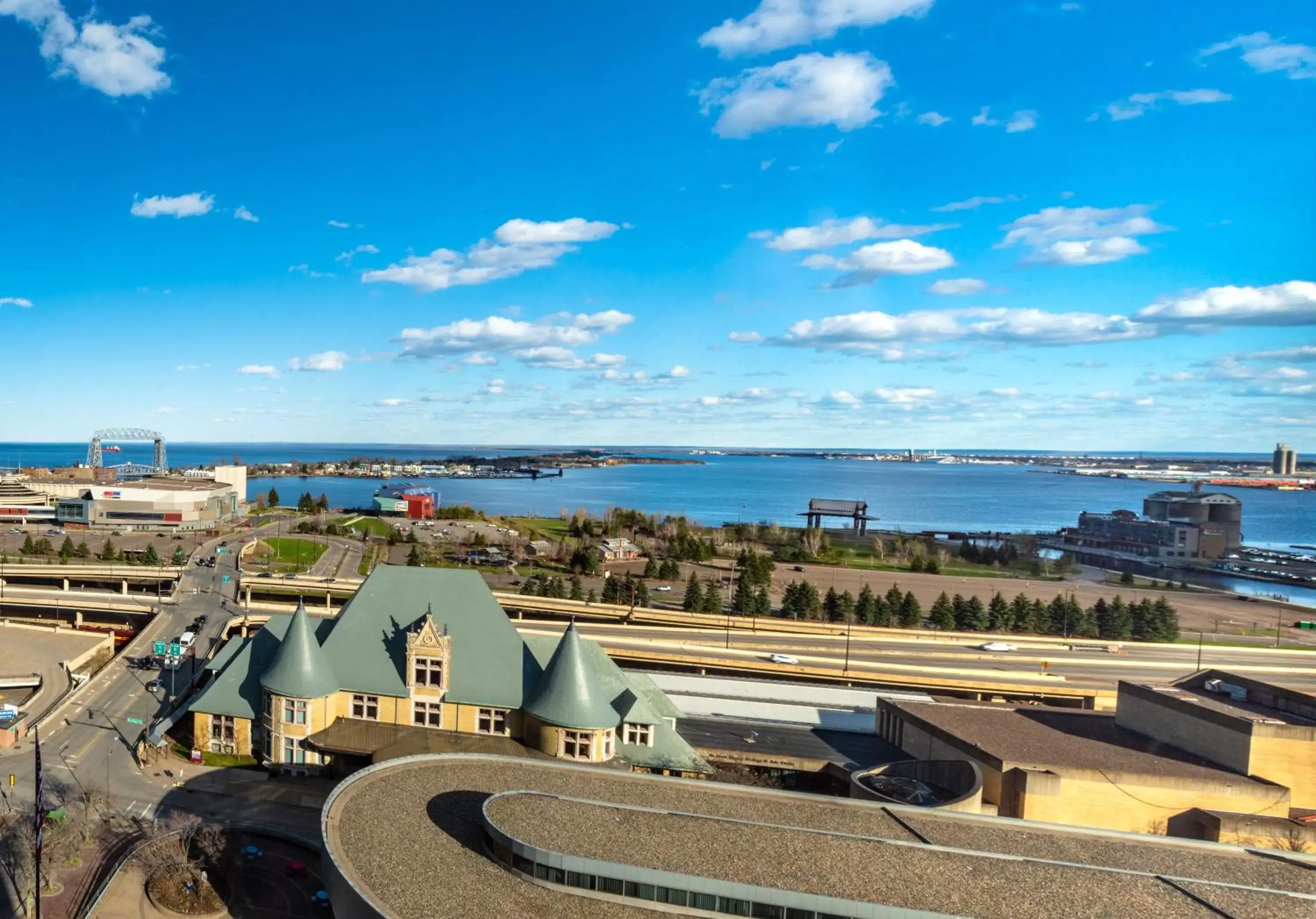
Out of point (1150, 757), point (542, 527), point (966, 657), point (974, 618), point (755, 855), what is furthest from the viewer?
point (542, 527)

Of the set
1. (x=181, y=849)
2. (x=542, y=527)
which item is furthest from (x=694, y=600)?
(x=542, y=527)

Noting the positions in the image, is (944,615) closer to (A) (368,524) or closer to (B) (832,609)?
(B) (832,609)

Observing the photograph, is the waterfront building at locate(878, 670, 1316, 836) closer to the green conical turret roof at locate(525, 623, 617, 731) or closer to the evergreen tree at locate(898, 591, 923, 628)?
the green conical turret roof at locate(525, 623, 617, 731)

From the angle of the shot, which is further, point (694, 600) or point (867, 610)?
point (867, 610)

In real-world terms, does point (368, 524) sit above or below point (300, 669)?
below

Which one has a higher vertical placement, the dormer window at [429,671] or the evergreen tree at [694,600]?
the dormer window at [429,671]

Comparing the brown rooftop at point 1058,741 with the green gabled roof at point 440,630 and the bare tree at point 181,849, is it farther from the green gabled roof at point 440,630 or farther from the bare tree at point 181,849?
the bare tree at point 181,849

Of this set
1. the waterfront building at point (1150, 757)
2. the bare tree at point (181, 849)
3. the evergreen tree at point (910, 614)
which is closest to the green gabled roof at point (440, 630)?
the bare tree at point (181, 849)
